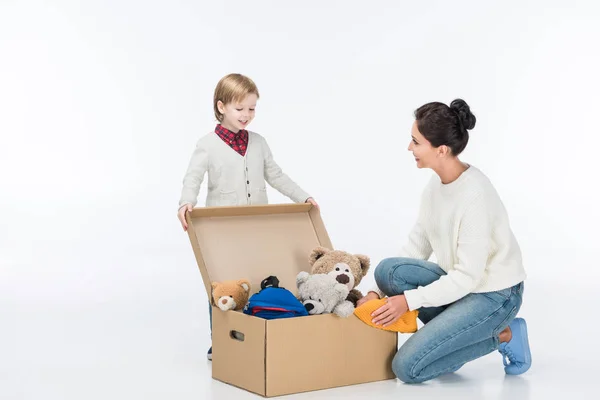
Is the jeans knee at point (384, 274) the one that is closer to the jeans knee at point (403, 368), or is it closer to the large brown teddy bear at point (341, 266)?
the large brown teddy bear at point (341, 266)

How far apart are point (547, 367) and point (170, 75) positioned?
3.29 m

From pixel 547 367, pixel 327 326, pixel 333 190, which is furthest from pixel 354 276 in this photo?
pixel 333 190

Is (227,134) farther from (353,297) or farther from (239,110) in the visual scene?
(353,297)

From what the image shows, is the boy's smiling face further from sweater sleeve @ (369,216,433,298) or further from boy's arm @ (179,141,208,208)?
sweater sleeve @ (369,216,433,298)

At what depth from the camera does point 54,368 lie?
2758 mm

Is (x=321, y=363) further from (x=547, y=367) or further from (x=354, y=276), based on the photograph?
(x=547, y=367)

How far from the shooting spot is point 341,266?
8.98 ft

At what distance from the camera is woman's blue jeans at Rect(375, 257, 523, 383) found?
254 centimetres

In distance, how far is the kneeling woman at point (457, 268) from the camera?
8.27 feet

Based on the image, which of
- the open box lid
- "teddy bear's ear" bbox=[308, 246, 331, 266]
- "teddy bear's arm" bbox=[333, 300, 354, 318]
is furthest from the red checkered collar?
"teddy bear's arm" bbox=[333, 300, 354, 318]

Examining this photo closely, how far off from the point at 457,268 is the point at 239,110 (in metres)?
0.84

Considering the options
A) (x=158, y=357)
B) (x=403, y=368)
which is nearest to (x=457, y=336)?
(x=403, y=368)

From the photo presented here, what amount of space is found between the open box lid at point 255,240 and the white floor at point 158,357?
309mm

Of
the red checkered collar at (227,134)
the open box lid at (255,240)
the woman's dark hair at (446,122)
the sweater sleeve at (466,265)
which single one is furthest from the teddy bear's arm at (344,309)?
the red checkered collar at (227,134)
